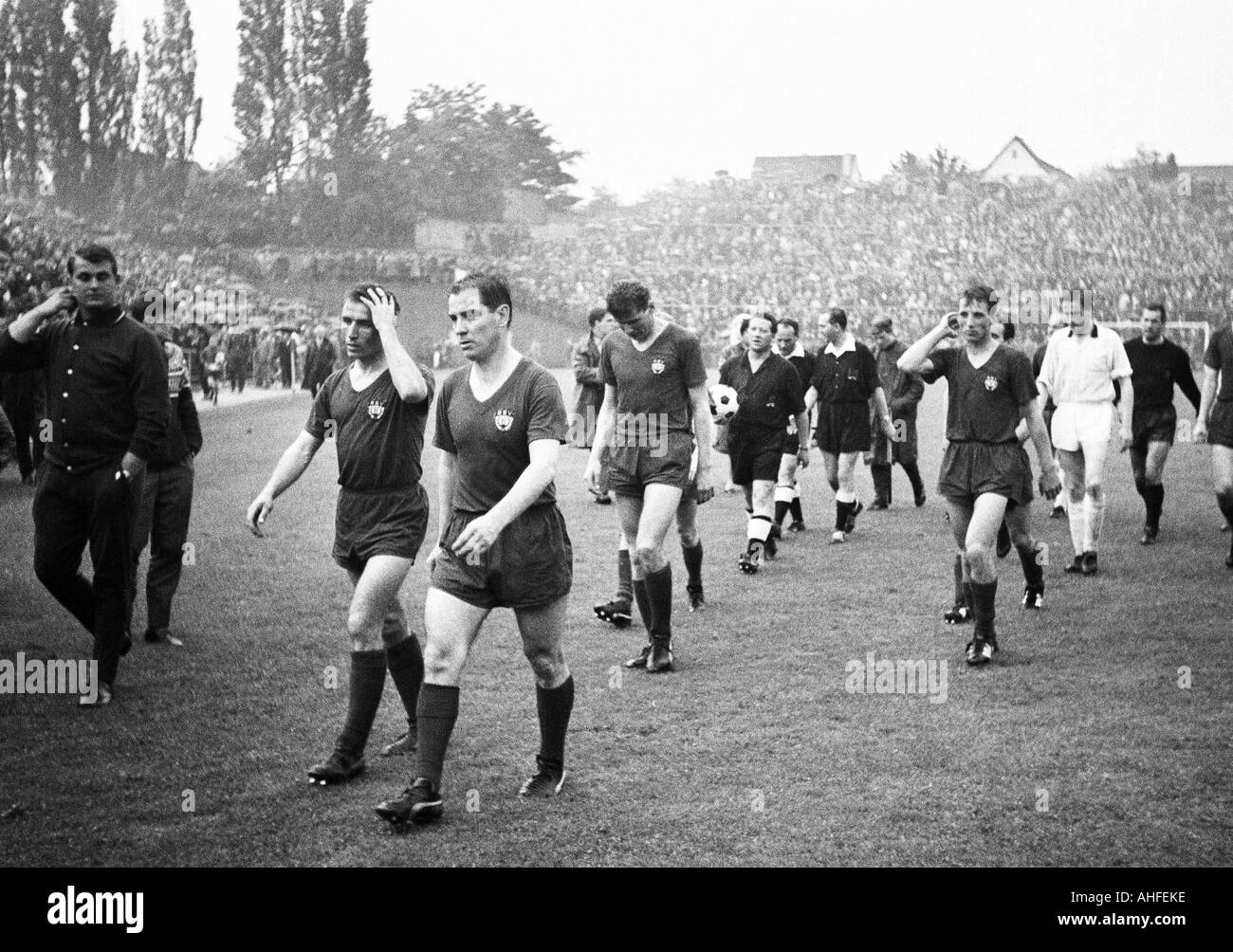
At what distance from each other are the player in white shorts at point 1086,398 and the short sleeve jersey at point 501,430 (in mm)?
6552

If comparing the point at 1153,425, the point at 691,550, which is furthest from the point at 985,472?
the point at 1153,425

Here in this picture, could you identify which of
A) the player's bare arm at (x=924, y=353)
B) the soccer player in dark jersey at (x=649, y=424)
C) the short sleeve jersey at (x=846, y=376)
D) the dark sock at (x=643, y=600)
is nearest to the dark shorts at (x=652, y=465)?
the soccer player in dark jersey at (x=649, y=424)

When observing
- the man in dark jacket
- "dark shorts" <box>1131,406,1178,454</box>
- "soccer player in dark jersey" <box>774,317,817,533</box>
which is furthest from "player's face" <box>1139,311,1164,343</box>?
the man in dark jacket

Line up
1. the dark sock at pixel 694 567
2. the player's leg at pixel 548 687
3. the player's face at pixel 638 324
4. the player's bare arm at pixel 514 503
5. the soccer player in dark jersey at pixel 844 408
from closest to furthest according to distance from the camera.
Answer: the player's bare arm at pixel 514 503
the player's leg at pixel 548 687
the player's face at pixel 638 324
the dark sock at pixel 694 567
the soccer player in dark jersey at pixel 844 408

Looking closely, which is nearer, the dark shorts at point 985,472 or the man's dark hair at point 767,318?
the dark shorts at point 985,472

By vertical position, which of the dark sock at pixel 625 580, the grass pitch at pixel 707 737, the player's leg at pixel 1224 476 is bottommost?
the grass pitch at pixel 707 737

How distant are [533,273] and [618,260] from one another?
597cm

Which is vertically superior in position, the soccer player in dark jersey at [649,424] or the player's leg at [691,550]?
the soccer player in dark jersey at [649,424]

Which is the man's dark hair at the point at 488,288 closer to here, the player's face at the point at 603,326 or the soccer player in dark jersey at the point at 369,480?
the soccer player in dark jersey at the point at 369,480

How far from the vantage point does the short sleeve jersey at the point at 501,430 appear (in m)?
5.29

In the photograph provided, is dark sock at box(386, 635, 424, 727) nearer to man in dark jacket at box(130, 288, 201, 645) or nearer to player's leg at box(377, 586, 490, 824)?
player's leg at box(377, 586, 490, 824)
